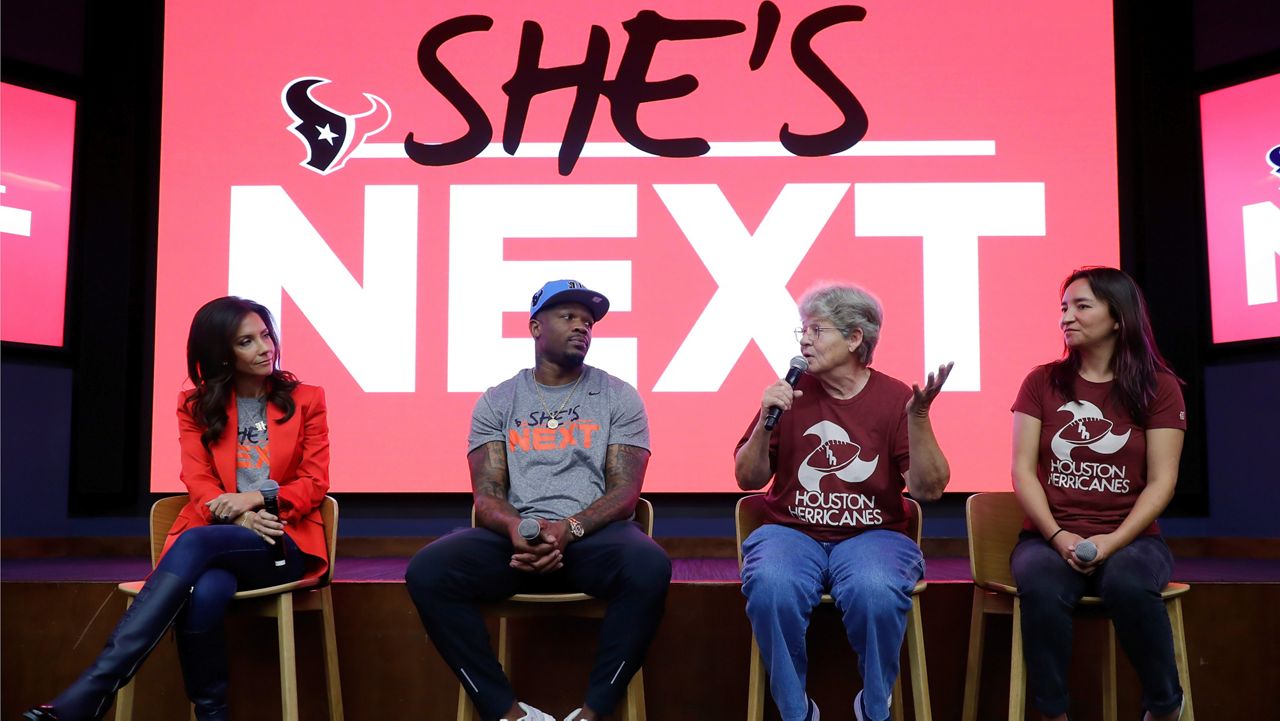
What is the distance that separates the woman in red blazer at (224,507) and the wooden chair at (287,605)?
40mm

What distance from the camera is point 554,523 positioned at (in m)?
2.61

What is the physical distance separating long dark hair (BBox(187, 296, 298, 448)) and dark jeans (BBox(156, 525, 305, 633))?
1.24ft

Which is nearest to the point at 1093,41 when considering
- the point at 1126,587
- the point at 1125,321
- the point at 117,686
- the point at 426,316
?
the point at 1125,321

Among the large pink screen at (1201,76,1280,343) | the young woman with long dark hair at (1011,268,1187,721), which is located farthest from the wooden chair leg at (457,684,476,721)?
the large pink screen at (1201,76,1280,343)

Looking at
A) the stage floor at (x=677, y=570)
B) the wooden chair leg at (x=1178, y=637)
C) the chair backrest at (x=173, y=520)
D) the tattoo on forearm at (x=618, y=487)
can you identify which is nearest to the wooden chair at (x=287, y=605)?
the chair backrest at (x=173, y=520)

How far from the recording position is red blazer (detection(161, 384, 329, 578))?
108 inches

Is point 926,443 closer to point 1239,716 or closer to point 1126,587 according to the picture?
point 1126,587

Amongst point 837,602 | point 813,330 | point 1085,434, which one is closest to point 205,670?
point 837,602

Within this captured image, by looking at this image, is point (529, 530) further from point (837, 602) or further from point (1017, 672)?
point (1017, 672)

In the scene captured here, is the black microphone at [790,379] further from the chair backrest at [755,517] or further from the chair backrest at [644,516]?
the chair backrest at [644,516]

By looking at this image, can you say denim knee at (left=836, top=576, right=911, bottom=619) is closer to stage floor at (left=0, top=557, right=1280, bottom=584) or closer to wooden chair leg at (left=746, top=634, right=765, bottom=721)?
wooden chair leg at (left=746, top=634, right=765, bottom=721)

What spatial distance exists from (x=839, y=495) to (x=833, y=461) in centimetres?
9

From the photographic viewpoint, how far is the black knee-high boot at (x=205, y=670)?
2.50 meters

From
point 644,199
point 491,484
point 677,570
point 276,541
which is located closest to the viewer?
point 276,541
